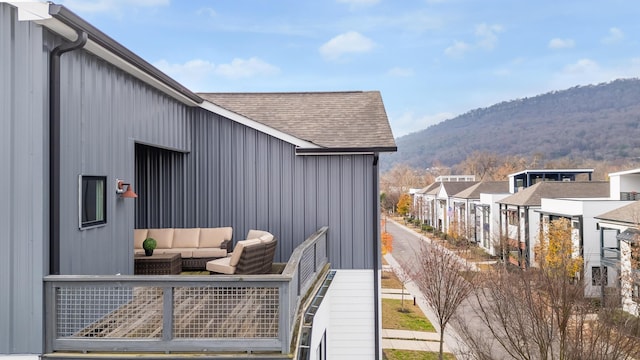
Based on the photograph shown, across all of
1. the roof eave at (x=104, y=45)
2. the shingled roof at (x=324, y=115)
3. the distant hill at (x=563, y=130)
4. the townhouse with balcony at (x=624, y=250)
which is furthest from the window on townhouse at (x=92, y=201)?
the distant hill at (x=563, y=130)

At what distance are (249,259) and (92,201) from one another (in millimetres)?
2387

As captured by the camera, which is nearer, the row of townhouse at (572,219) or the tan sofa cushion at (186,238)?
the tan sofa cushion at (186,238)

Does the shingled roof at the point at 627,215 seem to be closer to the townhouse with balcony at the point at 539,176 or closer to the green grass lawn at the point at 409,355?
the green grass lawn at the point at 409,355

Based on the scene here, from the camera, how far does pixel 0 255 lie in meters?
4.47

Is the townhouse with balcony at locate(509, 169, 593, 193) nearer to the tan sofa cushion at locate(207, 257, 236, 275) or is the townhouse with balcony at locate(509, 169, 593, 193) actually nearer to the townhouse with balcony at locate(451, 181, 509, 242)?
the townhouse with balcony at locate(451, 181, 509, 242)

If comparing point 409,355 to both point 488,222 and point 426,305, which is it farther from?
point 488,222

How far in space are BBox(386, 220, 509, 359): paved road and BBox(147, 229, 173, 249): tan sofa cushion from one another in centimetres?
690

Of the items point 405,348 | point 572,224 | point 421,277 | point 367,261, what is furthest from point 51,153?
point 572,224

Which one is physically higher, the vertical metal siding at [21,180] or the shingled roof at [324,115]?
the shingled roof at [324,115]

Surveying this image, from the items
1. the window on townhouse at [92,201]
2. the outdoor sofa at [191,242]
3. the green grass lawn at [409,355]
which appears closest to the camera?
the window on townhouse at [92,201]

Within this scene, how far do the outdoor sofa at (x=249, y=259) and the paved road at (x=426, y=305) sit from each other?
563 cm

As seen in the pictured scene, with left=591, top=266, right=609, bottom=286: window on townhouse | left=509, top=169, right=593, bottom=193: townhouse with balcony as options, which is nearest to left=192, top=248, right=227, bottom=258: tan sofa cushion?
left=591, top=266, right=609, bottom=286: window on townhouse

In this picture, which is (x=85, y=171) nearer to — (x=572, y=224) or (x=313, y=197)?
(x=313, y=197)

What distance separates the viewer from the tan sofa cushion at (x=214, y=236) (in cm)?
898
